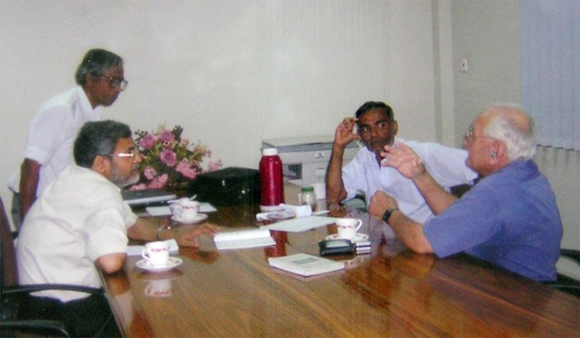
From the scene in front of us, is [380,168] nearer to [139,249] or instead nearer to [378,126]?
[378,126]

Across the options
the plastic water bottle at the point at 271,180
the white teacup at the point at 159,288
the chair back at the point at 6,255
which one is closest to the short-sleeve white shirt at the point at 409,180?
the plastic water bottle at the point at 271,180

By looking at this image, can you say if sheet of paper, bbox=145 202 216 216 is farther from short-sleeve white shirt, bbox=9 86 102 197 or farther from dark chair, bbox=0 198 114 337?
dark chair, bbox=0 198 114 337

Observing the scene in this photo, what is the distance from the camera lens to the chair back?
1.99 meters

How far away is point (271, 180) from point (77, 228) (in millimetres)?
883

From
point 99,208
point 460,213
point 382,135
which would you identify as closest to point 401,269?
point 460,213

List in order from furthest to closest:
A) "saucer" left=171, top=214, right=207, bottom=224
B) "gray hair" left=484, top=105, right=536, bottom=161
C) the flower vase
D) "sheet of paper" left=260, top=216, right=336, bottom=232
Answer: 1. the flower vase
2. "saucer" left=171, top=214, right=207, bottom=224
3. "sheet of paper" left=260, top=216, right=336, bottom=232
4. "gray hair" left=484, top=105, right=536, bottom=161

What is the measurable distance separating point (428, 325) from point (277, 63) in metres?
3.10

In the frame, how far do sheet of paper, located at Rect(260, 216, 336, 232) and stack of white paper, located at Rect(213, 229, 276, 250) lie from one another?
0.10 meters

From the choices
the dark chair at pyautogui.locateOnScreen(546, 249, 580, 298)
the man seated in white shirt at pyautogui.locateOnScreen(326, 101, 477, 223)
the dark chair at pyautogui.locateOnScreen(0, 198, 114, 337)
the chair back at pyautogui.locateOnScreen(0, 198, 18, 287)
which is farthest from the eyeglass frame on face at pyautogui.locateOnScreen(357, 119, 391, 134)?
the chair back at pyautogui.locateOnScreen(0, 198, 18, 287)

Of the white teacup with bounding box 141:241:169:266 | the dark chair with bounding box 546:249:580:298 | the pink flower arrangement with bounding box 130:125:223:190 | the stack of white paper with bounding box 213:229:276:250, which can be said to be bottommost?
the dark chair with bounding box 546:249:580:298

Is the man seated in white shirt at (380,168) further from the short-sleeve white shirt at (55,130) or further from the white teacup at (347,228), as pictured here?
the short-sleeve white shirt at (55,130)

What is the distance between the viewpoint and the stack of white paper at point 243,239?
2.01m

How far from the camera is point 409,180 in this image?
9.70 ft

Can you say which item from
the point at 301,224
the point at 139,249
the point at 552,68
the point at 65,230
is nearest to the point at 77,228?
the point at 65,230
